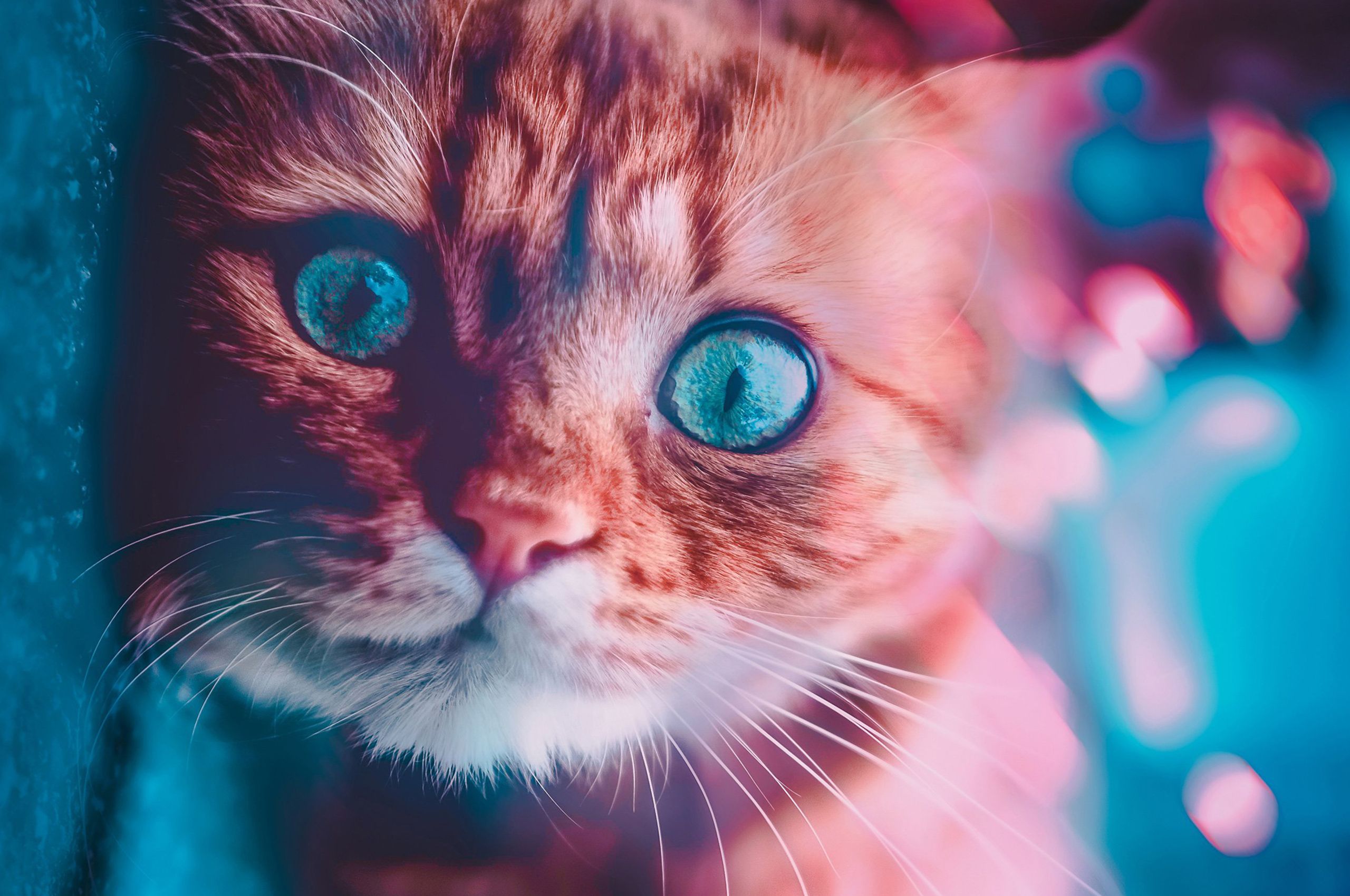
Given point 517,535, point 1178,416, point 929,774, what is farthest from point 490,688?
point 1178,416

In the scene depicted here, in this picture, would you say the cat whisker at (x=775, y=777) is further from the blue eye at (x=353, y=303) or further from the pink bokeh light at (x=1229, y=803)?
the blue eye at (x=353, y=303)

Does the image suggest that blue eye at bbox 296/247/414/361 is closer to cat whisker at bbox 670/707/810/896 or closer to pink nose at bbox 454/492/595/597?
pink nose at bbox 454/492/595/597

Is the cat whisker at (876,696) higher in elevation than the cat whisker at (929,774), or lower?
higher

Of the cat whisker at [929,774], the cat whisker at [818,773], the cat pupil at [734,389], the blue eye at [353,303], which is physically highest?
the cat pupil at [734,389]

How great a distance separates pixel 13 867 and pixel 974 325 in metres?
0.80

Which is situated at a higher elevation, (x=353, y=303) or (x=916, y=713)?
(x=353, y=303)

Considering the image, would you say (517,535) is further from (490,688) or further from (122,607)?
(122,607)

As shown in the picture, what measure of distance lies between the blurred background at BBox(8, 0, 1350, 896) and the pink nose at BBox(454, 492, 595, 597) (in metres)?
0.29

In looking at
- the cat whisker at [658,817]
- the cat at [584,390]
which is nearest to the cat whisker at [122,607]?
the cat at [584,390]

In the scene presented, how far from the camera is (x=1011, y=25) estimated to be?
483 mm

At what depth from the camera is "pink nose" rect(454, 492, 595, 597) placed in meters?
0.46

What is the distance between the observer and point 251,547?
51 cm

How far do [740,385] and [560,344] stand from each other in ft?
0.44

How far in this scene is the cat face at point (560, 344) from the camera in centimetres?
48
